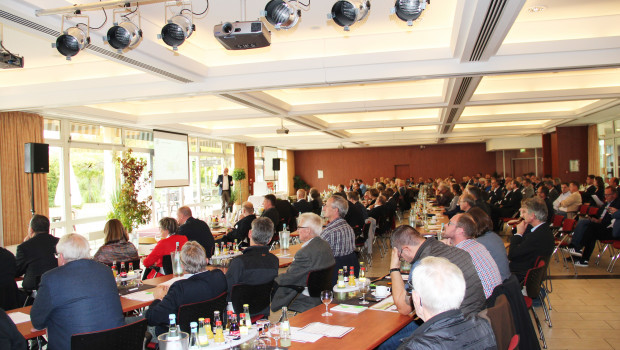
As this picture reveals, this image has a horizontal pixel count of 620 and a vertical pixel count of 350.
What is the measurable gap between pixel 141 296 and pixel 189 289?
897 mm

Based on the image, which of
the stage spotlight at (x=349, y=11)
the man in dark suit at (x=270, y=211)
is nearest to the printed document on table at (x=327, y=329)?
Answer: the stage spotlight at (x=349, y=11)

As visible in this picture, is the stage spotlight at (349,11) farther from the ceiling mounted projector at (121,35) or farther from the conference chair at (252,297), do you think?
the conference chair at (252,297)

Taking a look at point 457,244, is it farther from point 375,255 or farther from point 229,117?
point 229,117

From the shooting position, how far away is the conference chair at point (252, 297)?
373 centimetres

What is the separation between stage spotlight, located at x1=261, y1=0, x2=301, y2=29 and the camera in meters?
3.99

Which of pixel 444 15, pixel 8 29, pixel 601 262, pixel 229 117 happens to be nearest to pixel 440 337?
pixel 444 15

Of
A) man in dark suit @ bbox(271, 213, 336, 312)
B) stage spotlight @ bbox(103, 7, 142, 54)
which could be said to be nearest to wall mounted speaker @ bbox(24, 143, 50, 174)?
stage spotlight @ bbox(103, 7, 142, 54)

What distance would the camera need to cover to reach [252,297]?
3.84 meters

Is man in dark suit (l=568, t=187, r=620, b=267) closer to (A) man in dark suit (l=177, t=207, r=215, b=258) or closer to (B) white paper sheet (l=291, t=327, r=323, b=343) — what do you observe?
(A) man in dark suit (l=177, t=207, r=215, b=258)

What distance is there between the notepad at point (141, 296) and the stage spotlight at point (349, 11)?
2.89 m

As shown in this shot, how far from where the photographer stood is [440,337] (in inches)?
76.3

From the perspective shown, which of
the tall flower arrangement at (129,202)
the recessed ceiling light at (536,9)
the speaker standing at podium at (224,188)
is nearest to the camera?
the recessed ceiling light at (536,9)

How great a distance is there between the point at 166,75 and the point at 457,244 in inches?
184

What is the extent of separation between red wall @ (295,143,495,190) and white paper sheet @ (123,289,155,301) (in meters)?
22.7
